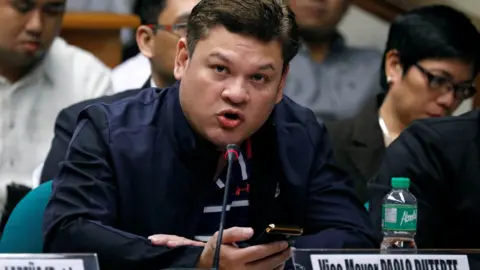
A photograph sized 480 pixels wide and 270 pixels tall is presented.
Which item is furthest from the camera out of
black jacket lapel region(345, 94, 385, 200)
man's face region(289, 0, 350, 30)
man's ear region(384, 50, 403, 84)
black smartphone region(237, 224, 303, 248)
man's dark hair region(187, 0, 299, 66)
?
man's face region(289, 0, 350, 30)

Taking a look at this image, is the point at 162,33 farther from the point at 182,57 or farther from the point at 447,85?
the point at 182,57

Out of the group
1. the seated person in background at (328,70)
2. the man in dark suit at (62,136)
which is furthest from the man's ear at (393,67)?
the man in dark suit at (62,136)

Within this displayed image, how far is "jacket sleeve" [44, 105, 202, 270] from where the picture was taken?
7.45 ft

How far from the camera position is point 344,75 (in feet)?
14.6

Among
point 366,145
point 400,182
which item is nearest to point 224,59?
point 400,182

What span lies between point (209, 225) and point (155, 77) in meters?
1.37

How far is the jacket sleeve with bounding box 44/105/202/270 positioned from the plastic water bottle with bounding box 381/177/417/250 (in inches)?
19.0

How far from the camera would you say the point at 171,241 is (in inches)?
90.3

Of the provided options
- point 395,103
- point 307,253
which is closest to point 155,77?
point 395,103

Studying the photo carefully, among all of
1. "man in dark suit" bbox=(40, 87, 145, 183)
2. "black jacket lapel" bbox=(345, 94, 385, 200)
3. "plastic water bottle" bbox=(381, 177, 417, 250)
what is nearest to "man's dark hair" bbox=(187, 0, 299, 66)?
"plastic water bottle" bbox=(381, 177, 417, 250)

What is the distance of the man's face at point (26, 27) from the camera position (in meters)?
3.65

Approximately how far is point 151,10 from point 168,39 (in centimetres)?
18

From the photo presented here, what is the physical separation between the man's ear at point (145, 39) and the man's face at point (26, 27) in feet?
0.92

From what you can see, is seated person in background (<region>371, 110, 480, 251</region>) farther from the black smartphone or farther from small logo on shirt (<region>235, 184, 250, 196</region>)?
the black smartphone
